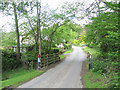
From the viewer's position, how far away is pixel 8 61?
9.25 metres

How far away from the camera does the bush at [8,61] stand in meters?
8.82

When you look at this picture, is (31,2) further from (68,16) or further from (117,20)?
(117,20)

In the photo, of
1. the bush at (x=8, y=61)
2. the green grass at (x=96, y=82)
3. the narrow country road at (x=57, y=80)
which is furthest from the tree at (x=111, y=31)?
the bush at (x=8, y=61)

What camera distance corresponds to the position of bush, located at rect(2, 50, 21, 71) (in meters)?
8.82

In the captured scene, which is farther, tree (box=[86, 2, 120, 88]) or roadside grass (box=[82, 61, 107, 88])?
roadside grass (box=[82, 61, 107, 88])

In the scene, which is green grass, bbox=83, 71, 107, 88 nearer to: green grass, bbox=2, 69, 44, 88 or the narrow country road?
the narrow country road

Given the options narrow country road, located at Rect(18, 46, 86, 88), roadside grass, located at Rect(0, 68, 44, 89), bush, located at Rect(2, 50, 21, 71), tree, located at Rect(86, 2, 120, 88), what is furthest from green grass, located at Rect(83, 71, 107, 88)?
bush, located at Rect(2, 50, 21, 71)

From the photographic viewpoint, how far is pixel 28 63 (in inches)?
382

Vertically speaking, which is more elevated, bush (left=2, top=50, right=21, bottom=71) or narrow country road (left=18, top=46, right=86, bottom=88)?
bush (left=2, top=50, right=21, bottom=71)

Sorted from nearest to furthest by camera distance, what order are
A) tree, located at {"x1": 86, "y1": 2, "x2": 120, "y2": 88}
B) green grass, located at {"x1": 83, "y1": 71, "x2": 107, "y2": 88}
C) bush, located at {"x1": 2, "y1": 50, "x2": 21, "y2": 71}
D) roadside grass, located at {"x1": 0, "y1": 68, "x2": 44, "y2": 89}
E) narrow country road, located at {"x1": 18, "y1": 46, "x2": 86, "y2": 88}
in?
tree, located at {"x1": 86, "y1": 2, "x2": 120, "y2": 88}
green grass, located at {"x1": 83, "y1": 71, "x2": 107, "y2": 88}
narrow country road, located at {"x1": 18, "y1": 46, "x2": 86, "y2": 88}
roadside grass, located at {"x1": 0, "y1": 68, "x2": 44, "y2": 89}
bush, located at {"x1": 2, "y1": 50, "x2": 21, "y2": 71}

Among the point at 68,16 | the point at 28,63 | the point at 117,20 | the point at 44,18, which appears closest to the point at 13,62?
the point at 28,63

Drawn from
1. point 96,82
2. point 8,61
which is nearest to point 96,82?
point 96,82

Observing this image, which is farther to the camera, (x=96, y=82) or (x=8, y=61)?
(x=8, y=61)

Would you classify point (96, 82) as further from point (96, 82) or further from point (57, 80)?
Answer: point (57, 80)
